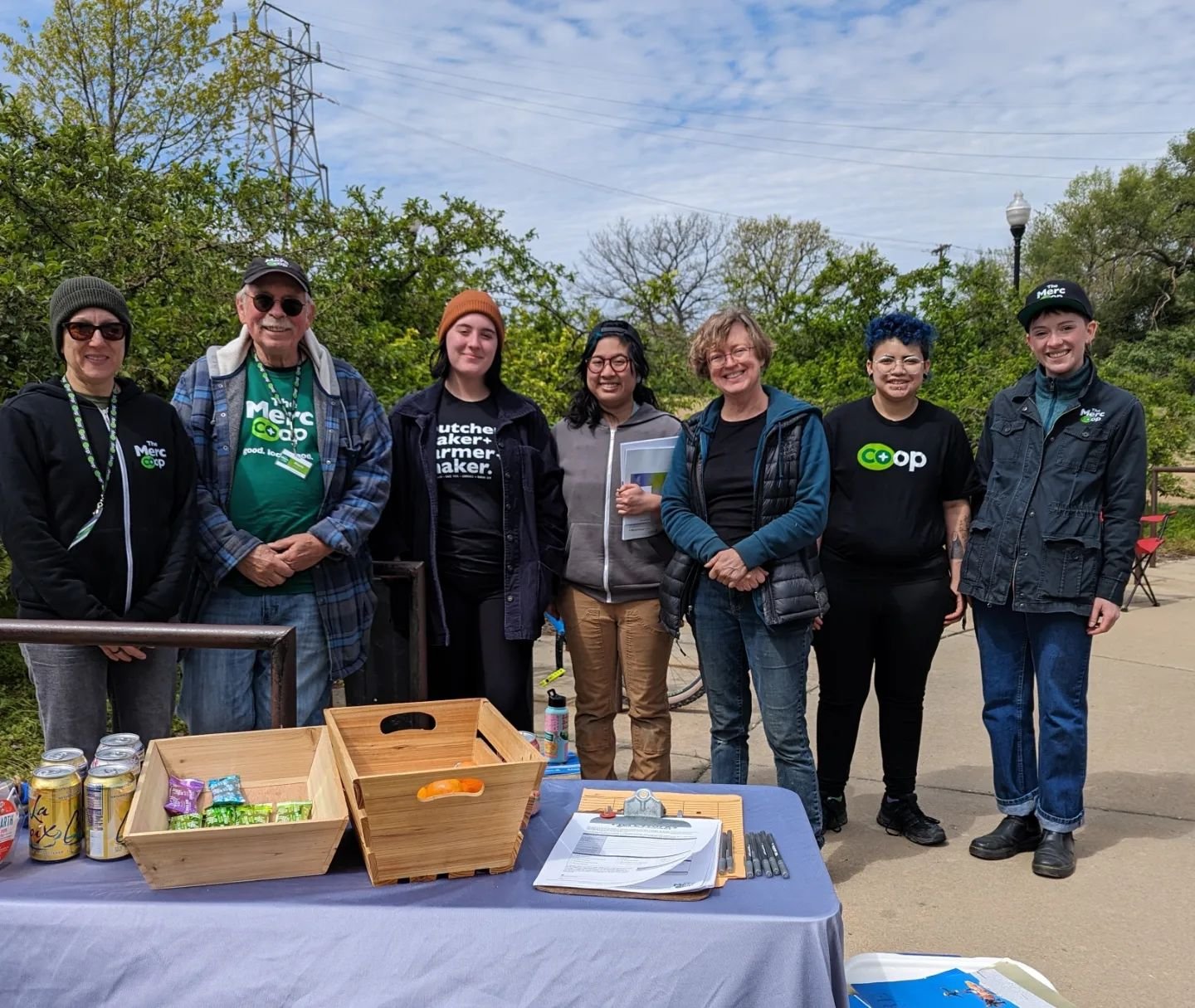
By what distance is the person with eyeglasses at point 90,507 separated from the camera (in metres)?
2.64

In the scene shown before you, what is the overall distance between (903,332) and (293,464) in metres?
2.12

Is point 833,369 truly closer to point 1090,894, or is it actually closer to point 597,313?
point 597,313

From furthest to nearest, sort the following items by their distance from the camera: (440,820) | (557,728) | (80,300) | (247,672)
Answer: (557,728) → (247,672) → (80,300) → (440,820)

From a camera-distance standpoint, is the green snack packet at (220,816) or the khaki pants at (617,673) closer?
the green snack packet at (220,816)

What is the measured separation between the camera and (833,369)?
11211 mm

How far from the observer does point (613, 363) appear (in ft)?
11.3

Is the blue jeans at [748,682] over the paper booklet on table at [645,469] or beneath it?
beneath

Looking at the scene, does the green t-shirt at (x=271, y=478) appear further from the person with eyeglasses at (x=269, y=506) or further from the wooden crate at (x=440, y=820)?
the wooden crate at (x=440, y=820)

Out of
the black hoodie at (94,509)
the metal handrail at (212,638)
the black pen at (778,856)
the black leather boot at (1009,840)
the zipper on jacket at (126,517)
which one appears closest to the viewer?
the black pen at (778,856)

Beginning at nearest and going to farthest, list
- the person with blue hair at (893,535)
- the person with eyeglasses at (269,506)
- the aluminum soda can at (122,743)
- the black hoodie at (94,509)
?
the aluminum soda can at (122,743) < the black hoodie at (94,509) < the person with eyeglasses at (269,506) < the person with blue hair at (893,535)

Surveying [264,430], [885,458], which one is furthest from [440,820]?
[885,458]

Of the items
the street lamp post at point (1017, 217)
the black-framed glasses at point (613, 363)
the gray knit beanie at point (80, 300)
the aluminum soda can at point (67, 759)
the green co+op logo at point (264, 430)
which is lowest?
the aluminum soda can at point (67, 759)

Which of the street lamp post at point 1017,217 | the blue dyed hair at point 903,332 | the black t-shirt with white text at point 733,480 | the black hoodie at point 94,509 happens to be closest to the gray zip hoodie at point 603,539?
the black t-shirt with white text at point 733,480

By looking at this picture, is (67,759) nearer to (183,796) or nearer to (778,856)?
(183,796)
